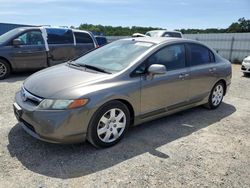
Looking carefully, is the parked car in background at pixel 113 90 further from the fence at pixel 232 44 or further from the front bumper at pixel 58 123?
the fence at pixel 232 44

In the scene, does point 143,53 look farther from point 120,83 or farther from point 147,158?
point 147,158

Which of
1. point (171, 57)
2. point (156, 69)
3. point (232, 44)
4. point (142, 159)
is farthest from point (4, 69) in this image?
point (232, 44)

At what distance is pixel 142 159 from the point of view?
11.7ft

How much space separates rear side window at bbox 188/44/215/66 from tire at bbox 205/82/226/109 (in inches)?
24.2

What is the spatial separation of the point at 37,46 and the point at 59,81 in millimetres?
5784

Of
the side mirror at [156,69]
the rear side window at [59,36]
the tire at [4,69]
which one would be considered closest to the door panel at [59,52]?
the rear side window at [59,36]

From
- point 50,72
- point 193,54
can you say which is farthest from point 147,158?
point 193,54

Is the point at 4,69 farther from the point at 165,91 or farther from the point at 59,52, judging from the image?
the point at 165,91

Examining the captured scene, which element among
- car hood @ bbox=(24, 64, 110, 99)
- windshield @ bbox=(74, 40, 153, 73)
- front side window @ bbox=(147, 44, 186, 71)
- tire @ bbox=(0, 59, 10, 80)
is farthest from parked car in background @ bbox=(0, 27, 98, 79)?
front side window @ bbox=(147, 44, 186, 71)

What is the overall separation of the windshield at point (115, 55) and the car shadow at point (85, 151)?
1132 millimetres

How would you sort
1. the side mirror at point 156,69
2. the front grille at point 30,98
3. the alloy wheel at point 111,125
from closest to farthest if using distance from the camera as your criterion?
the front grille at point 30,98 → the alloy wheel at point 111,125 → the side mirror at point 156,69

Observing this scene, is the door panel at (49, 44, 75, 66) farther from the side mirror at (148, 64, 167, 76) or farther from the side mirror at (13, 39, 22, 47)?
the side mirror at (148, 64, 167, 76)

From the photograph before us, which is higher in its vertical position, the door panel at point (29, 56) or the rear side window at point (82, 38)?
the rear side window at point (82, 38)

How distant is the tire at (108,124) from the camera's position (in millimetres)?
3573
